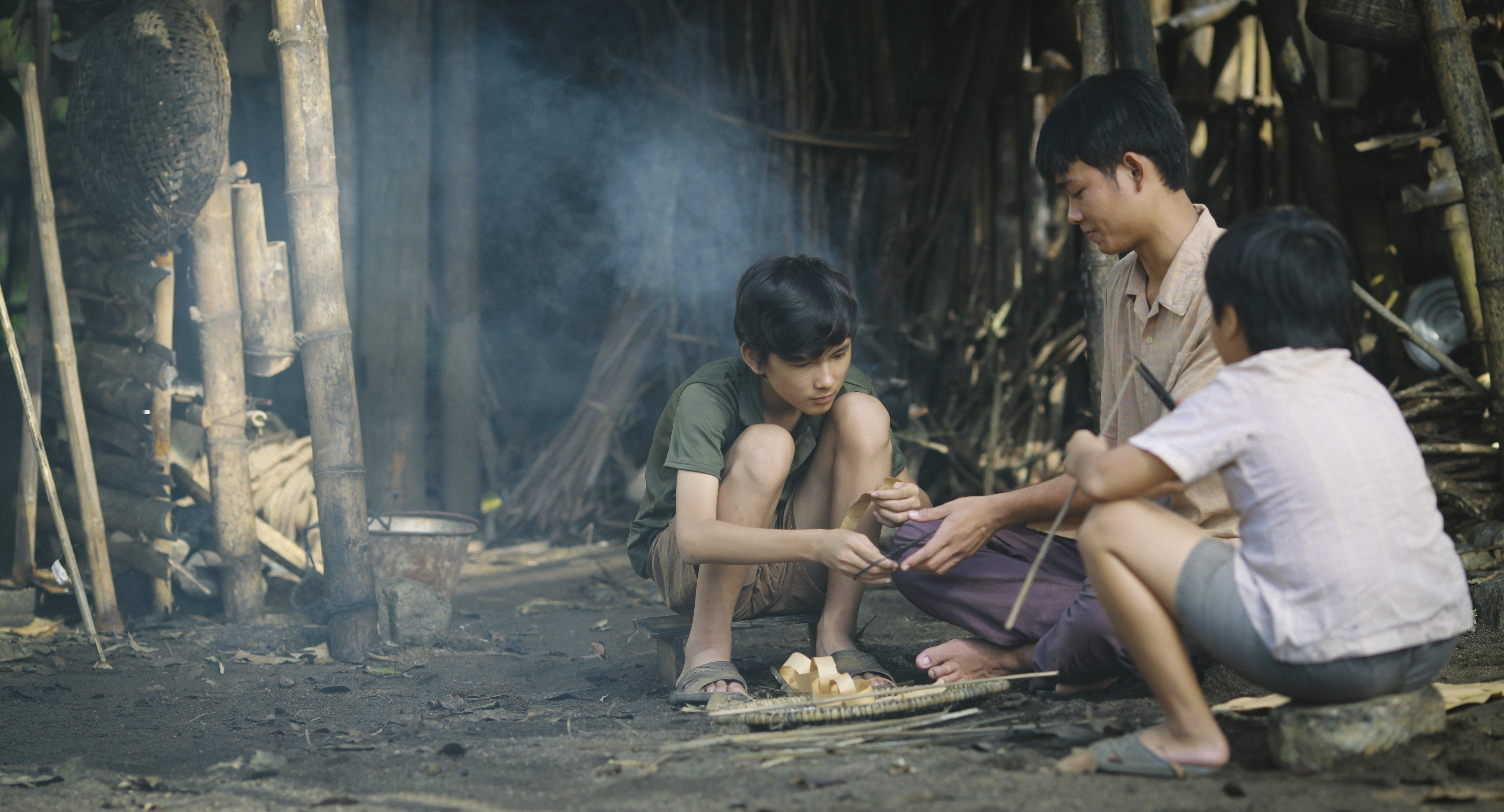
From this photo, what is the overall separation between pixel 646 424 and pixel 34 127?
120 inches

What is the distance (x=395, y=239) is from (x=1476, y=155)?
4358mm

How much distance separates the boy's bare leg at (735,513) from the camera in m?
2.67

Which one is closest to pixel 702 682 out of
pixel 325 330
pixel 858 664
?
pixel 858 664

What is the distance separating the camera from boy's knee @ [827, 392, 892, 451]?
8.90 ft

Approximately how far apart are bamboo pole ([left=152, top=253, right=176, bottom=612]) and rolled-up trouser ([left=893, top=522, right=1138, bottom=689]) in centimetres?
290

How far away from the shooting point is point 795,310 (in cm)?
259

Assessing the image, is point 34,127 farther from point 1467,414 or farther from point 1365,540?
point 1467,414

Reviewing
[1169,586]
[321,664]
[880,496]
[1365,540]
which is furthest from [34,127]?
[1365,540]

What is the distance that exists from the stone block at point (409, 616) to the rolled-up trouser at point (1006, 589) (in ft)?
5.61

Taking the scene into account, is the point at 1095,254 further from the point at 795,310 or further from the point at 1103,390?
the point at 795,310

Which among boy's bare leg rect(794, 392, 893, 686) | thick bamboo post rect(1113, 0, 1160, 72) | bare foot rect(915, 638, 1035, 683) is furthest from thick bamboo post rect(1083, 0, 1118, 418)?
bare foot rect(915, 638, 1035, 683)

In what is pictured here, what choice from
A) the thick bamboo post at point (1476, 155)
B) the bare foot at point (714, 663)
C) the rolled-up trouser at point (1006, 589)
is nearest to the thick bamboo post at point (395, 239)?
the bare foot at point (714, 663)

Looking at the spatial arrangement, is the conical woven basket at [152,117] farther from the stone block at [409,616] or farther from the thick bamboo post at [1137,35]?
the thick bamboo post at [1137,35]

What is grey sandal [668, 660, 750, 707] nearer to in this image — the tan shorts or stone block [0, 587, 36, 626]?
the tan shorts
